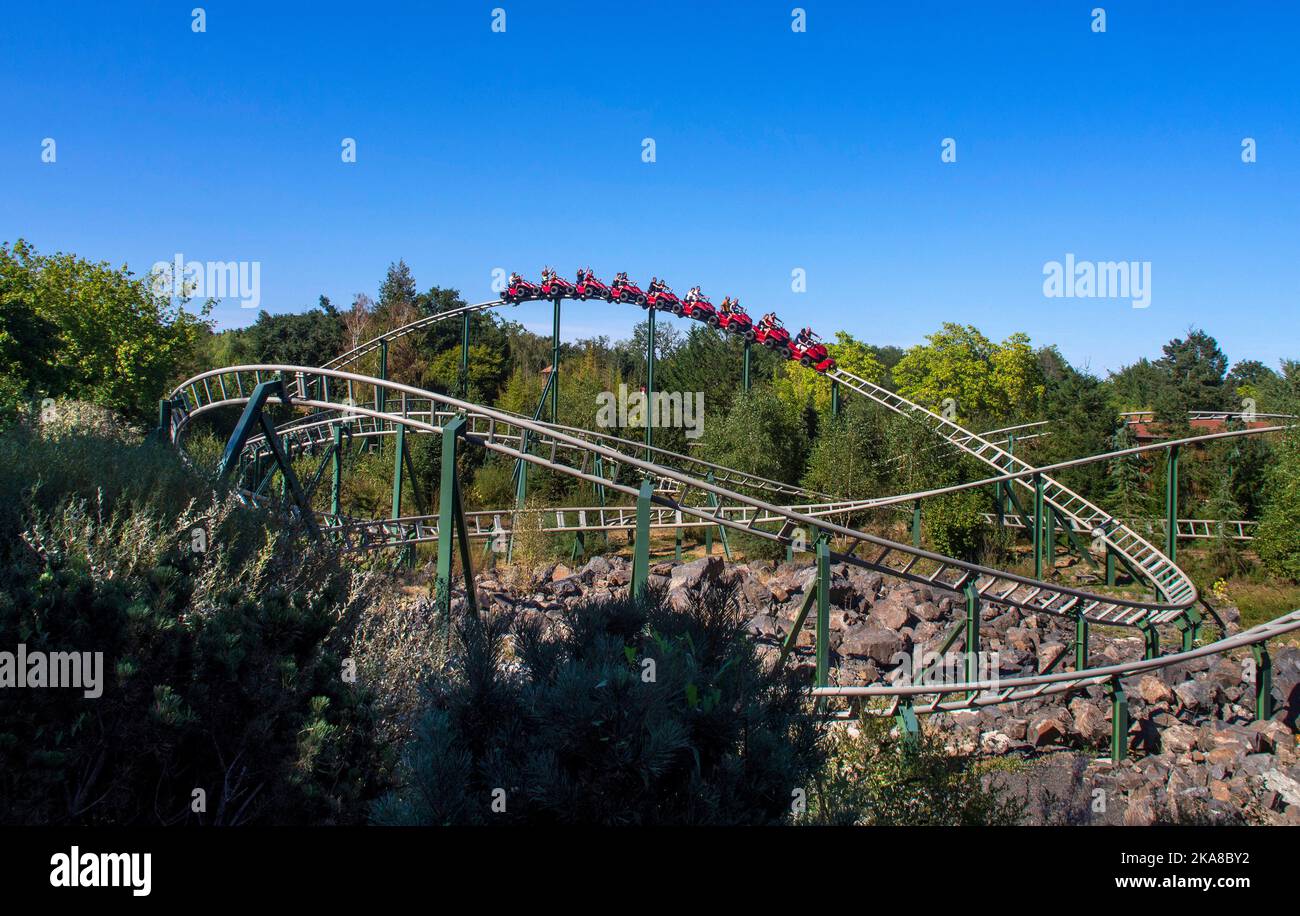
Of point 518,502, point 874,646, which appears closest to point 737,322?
point 518,502

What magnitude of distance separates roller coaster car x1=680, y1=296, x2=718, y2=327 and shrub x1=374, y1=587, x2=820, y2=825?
2002 cm

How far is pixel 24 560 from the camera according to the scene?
4.66 metres

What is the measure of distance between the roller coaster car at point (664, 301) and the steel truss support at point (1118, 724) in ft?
52.7

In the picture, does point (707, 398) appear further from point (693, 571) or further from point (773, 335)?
point (693, 571)

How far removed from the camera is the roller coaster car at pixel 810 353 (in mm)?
22750

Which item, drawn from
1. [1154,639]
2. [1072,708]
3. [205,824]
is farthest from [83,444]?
[1154,639]

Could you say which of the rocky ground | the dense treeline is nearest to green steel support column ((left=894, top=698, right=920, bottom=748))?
the rocky ground

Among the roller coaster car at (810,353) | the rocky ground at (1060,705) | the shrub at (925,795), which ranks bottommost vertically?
the rocky ground at (1060,705)

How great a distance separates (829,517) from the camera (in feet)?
68.0

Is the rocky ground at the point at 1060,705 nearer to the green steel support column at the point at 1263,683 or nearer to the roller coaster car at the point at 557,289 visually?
the green steel support column at the point at 1263,683

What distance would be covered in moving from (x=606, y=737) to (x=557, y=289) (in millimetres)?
20795

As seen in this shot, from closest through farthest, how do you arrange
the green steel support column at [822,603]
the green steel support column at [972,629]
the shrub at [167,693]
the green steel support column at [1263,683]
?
1. the shrub at [167,693]
2. the green steel support column at [822,603]
3. the green steel support column at [972,629]
4. the green steel support column at [1263,683]

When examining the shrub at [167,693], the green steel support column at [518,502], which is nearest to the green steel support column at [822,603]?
the shrub at [167,693]

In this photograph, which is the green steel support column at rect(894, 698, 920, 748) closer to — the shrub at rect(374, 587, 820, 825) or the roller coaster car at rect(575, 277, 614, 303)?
the shrub at rect(374, 587, 820, 825)
